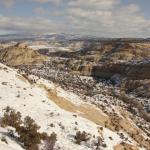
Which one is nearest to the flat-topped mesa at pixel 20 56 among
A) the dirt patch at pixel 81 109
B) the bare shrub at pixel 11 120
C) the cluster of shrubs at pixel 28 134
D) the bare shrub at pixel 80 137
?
the dirt patch at pixel 81 109

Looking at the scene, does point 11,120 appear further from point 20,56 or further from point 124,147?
point 20,56

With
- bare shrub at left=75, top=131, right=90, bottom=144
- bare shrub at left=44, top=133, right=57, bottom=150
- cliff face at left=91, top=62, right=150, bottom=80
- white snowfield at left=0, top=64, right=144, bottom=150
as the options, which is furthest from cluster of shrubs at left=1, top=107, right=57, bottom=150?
cliff face at left=91, top=62, right=150, bottom=80

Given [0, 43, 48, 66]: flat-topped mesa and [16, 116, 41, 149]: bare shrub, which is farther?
[0, 43, 48, 66]: flat-topped mesa

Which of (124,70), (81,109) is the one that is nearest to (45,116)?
(81,109)

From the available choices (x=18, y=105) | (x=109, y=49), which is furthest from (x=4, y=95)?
(x=109, y=49)

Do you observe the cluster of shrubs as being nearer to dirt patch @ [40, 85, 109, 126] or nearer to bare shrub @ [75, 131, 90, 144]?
bare shrub @ [75, 131, 90, 144]

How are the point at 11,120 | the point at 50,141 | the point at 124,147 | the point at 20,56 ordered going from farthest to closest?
the point at 20,56 < the point at 124,147 < the point at 11,120 < the point at 50,141

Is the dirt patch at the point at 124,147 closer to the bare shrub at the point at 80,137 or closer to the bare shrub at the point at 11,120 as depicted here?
the bare shrub at the point at 80,137
